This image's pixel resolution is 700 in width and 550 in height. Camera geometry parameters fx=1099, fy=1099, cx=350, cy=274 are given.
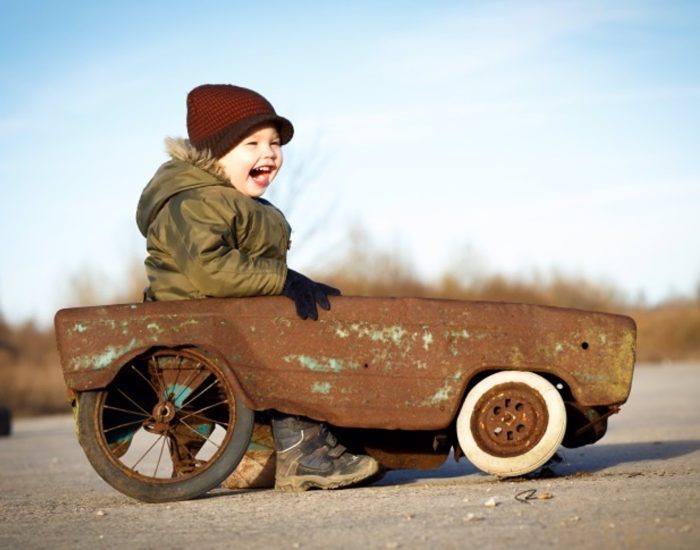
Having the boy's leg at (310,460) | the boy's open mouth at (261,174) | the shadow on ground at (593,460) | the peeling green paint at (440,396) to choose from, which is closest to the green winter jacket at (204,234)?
the boy's open mouth at (261,174)

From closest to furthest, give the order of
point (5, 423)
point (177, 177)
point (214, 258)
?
point (214, 258), point (177, 177), point (5, 423)

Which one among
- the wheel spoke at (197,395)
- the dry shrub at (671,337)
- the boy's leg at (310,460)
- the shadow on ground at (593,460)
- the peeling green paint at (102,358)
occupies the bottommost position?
the dry shrub at (671,337)

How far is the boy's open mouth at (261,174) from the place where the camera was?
17.5 ft

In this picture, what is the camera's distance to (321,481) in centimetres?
491

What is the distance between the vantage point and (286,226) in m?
5.29

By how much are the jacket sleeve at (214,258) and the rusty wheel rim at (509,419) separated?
1.07m

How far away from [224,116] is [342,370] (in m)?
1.38

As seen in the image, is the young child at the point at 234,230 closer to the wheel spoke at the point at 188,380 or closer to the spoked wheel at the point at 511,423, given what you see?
the wheel spoke at the point at 188,380

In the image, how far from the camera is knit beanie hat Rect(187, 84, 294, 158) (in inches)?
206

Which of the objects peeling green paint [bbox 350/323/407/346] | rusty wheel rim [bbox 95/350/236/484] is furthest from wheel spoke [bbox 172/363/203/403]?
peeling green paint [bbox 350/323/407/346]

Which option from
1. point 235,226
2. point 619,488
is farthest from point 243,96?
point 619,488

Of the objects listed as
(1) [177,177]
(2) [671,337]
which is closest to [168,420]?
(1) [177,177]

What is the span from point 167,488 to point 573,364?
1.89 m

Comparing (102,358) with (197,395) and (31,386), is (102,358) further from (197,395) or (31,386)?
(31,386)
